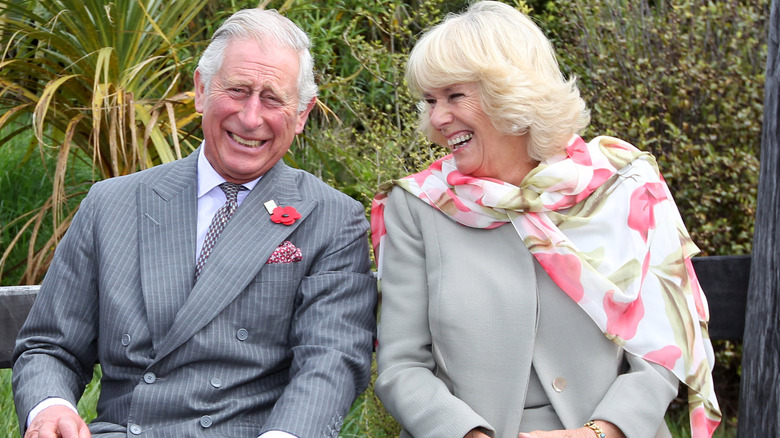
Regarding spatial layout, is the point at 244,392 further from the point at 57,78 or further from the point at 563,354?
the point at 57,78

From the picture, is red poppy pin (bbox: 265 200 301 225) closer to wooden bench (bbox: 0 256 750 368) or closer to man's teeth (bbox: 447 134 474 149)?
man's teeth (bbox: 447 134 474 149)

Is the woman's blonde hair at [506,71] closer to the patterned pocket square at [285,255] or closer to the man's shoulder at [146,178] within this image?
the patterned pocket square at [285,255]

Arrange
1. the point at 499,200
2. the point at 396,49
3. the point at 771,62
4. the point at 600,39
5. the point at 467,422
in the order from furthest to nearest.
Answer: the point at 396,49 → the point at 600,39 → the point at 771,62 → the point at 499,200 → the point at 467,422

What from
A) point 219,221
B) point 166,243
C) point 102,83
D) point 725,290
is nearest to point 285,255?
point 219,221

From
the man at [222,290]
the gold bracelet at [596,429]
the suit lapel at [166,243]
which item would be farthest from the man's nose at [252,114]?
the gold bracelet at [596,429]

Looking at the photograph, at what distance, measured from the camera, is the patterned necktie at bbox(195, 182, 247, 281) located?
2.69 m

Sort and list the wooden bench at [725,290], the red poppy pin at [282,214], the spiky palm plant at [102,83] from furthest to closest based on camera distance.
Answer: the spiky palm plant at [102,83]
the wooden bench at [725,290]
the red poppy pin at [282,214]

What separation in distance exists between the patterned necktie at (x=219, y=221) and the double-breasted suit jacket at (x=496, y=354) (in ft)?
1.67

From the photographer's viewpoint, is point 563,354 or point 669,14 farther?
point 669,14

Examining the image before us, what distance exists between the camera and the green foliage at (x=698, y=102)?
4.35 meters

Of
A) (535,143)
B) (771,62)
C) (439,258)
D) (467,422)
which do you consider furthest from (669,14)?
(467,422)

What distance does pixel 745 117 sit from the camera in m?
4.33

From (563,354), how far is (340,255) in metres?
0.69

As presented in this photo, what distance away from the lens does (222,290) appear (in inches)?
102
